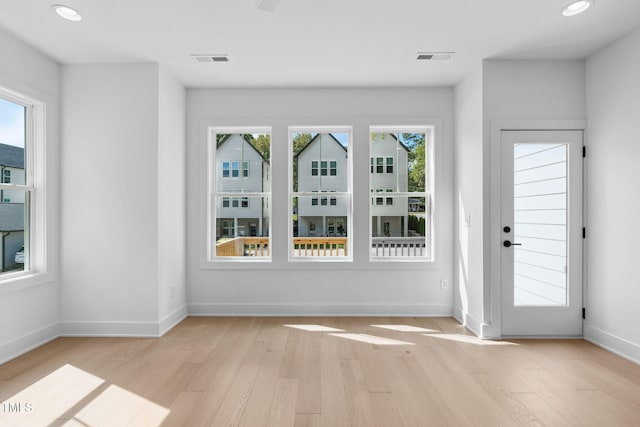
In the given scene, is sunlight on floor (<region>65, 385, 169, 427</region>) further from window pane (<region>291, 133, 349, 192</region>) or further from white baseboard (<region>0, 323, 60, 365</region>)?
window pane (<region>291, 133, 349, 192</region>)

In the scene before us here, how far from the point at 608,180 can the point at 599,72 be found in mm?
1034

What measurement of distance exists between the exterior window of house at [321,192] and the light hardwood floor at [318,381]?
114 centimetres

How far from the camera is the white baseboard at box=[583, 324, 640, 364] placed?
3.13 m

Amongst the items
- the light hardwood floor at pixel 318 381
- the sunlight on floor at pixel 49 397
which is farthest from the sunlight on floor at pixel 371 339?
the sunlight on floor at pixel 49 397

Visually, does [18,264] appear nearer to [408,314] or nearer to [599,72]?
[408,314]

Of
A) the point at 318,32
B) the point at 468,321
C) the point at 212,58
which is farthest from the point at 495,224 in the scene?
the point at 212,58

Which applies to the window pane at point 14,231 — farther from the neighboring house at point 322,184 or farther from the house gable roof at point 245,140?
the neighboring house at point 322,184

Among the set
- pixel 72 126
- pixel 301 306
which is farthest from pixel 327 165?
pixel 72 126

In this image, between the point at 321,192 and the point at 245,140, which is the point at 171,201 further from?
the point at 321,192

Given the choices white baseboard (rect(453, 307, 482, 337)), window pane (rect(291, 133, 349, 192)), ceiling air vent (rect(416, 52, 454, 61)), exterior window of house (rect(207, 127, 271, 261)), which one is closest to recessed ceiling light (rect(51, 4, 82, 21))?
exterior window of house (rect(207, 127, 271, 261))

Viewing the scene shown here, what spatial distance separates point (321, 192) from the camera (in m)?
4.66

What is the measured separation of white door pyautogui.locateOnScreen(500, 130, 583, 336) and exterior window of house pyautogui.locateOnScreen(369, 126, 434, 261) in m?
1.06

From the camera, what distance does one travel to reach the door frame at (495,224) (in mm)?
3721

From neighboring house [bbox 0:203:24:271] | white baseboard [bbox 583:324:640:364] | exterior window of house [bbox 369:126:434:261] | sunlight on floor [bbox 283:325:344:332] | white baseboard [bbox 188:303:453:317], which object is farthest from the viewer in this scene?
exterior window of house [bbox 369:126:434:261]
